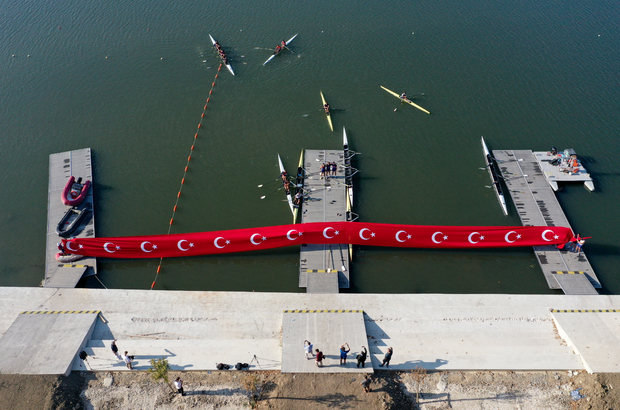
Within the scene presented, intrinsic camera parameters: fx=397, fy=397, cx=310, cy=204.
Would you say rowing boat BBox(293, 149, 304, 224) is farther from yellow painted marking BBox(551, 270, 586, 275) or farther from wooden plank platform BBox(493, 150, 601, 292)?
yellow painted marking BBox(551, 270, 586, 275)

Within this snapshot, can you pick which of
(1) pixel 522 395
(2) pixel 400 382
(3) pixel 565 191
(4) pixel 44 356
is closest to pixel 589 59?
(3) pixel 565 191

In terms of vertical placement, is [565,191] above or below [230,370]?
above

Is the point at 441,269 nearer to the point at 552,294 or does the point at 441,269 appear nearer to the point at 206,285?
the point at 552,294

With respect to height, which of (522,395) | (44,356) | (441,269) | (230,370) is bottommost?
Answer: (522,395)

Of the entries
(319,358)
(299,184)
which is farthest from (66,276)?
(319,358)

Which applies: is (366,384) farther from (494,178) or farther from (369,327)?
(494,178)

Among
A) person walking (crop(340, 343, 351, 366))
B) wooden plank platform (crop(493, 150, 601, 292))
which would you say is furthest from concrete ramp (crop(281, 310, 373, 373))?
wooden plank platform (crop(493, 150, 601, 292))

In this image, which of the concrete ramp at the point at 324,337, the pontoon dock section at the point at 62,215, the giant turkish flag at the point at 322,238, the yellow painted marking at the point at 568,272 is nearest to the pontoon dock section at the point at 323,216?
the giant turkish flag at the point at 322,238
